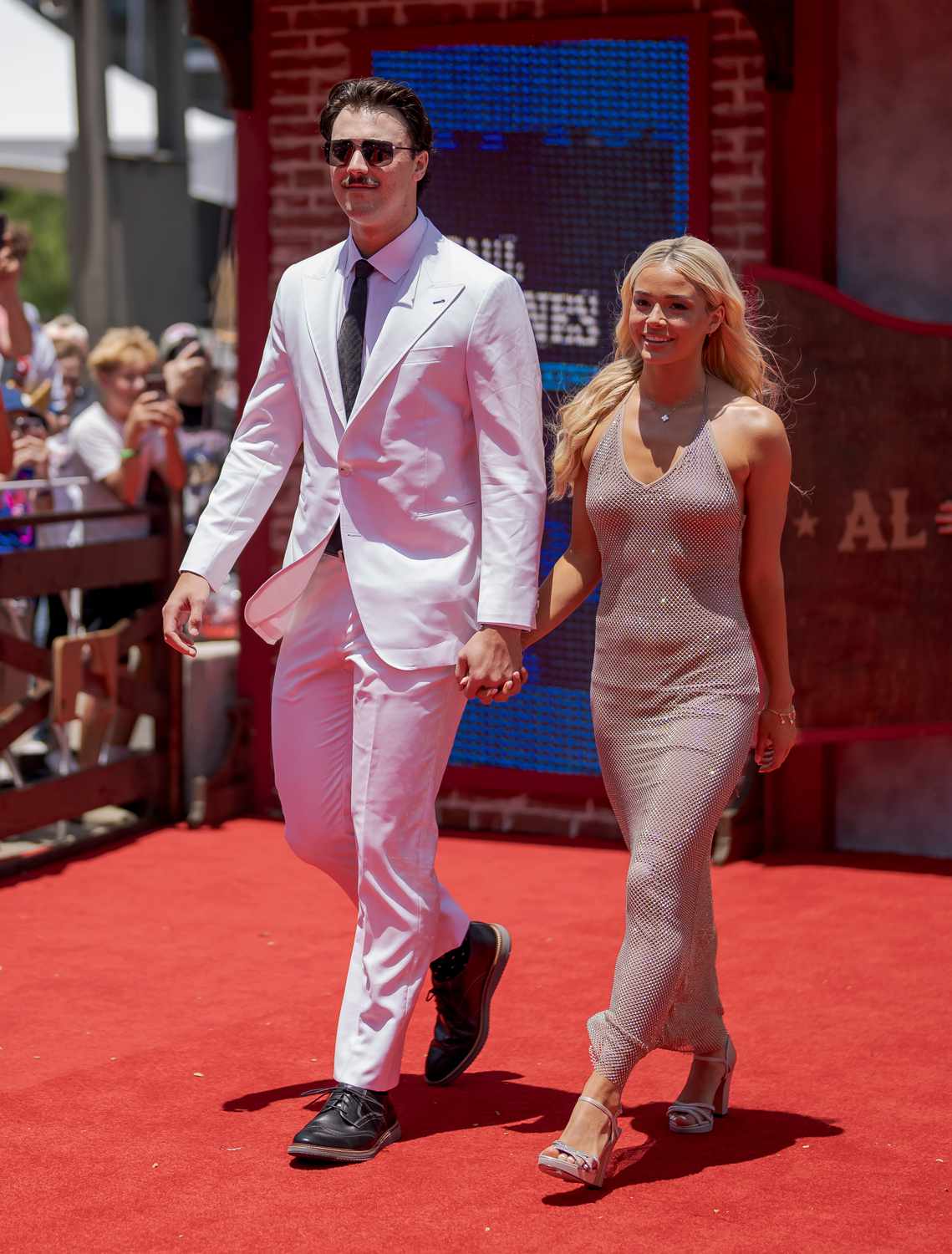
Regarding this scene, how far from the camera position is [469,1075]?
5.07 m

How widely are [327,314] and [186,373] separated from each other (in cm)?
615

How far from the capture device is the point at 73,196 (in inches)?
715

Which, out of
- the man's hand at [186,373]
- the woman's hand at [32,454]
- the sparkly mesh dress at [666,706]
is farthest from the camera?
the man's hand at [186,373]

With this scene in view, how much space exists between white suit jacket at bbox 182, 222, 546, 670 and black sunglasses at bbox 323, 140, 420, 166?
0.23 m

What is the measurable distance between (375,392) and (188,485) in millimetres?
7567

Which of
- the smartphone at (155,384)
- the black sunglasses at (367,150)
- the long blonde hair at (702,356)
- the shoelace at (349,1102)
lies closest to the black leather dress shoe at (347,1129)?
the shoelace at (349,1102)

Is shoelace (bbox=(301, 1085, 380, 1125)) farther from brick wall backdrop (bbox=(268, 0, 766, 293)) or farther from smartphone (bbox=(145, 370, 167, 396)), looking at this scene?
smartphone (bbox=(145, 370, 167, 396))

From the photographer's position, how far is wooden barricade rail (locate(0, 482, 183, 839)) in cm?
746

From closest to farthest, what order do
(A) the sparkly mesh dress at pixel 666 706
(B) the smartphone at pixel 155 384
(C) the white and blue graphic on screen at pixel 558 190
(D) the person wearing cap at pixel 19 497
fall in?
1. (A) the sparkly mesh dress at pixel 666 706
2. (C) the white and blue graphic on screen at pixel 558 190
3. (D) the person wearing cap at pixel 19 497
4. (B) the smartphone at pixel 155 384

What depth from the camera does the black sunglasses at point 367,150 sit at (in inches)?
171

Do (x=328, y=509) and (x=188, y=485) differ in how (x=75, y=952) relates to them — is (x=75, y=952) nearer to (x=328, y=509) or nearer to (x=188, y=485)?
(x=328, y=509)

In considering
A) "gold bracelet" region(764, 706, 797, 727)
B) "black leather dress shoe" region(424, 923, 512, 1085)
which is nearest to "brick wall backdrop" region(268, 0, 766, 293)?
"gold bracelet" region(764, 706, 797, 727)

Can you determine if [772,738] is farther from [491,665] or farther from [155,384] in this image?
[155,384]

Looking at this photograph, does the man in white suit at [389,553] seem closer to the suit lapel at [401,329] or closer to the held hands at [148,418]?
the suit lapel at [401,329]
